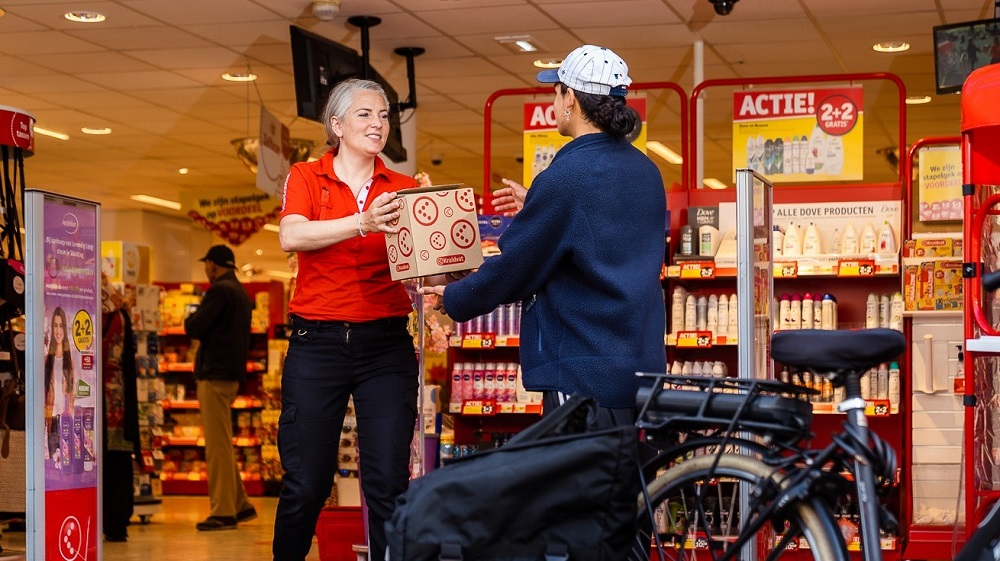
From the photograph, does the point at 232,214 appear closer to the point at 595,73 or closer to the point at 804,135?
the point at 804,135

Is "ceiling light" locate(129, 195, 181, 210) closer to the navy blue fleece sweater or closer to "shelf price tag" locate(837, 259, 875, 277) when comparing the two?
"shelf price tag" locate(837, 259, 875, 277)

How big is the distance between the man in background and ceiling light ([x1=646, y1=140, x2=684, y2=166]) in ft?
18.9

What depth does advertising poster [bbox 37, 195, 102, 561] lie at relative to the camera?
14.7 ft

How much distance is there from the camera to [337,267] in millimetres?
4121

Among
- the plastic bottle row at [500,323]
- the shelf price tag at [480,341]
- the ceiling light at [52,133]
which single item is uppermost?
the ceiling light at [52,133]

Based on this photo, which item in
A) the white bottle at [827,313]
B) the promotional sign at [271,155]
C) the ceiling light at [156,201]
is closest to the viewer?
the white bottle at [827,313]

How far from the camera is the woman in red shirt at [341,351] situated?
4051mm

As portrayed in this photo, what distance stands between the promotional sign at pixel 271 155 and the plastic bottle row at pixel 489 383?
2.44 m

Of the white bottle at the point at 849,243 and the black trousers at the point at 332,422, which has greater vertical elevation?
the white bottle at the point at 849,243

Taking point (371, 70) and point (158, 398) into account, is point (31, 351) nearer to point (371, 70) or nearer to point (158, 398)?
point (371, 70)

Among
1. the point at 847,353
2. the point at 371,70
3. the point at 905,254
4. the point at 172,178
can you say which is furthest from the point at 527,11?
the point at 172,178

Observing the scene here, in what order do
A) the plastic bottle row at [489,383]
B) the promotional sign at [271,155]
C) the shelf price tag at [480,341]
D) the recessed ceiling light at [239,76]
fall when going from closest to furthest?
the shelf price tag at [480,341], the plastic bottle row at [489,383], the promotional sign at [271,155], the recessed ceiling light at [239,76]

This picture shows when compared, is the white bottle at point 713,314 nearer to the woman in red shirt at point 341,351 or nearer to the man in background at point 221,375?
A: the woman in red shirt at point 341,351

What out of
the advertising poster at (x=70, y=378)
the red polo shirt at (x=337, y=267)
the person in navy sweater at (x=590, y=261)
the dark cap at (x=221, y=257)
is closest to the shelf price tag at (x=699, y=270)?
the red polo shirt at (x=337, y=267)
